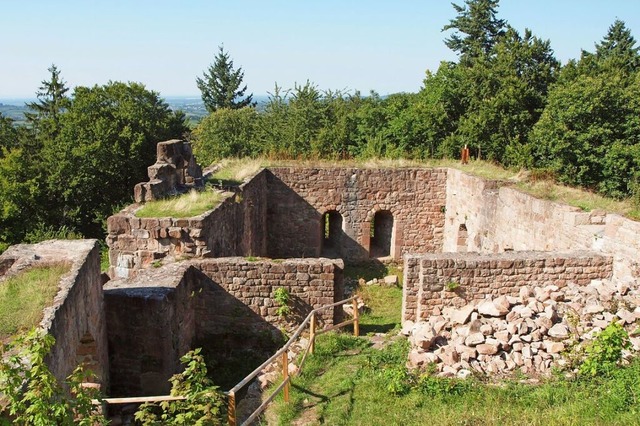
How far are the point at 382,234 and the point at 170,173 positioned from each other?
8.51 m

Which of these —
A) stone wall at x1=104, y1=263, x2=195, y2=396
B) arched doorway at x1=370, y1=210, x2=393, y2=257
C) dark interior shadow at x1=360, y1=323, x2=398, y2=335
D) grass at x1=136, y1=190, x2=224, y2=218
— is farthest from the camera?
arched doorway at x1=370, y1=210, x2=393, y2=257

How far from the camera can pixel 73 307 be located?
20.3ft

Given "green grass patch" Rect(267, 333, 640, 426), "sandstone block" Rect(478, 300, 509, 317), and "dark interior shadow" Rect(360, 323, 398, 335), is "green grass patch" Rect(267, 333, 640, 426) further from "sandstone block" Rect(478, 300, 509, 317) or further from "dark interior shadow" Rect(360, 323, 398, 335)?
"dark interior shadow" Rect(360, 323, 398, 335)

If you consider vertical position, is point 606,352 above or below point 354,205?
below

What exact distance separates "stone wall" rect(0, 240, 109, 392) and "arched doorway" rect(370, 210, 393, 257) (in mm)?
11839

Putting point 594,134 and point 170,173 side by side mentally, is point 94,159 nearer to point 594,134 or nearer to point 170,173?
point 170,173

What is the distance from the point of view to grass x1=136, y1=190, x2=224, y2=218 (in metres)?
10.5

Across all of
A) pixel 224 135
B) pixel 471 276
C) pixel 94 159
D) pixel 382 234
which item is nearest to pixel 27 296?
pixel 471 276

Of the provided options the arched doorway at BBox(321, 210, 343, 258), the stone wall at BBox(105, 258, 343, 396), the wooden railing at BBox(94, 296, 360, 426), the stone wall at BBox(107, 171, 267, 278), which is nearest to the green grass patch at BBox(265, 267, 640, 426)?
the wooden railing at BBox(94, 296, 360, 426)

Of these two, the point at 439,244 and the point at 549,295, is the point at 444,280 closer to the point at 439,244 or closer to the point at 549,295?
the point at 549,295

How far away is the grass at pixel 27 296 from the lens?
5.46m

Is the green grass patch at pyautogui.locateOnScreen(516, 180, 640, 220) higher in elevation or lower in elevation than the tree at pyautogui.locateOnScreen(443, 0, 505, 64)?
lower

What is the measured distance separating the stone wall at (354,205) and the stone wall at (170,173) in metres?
3.83

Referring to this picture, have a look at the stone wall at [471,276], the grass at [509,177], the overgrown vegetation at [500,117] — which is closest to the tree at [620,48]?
the overgrown vegetation at [500,117]
